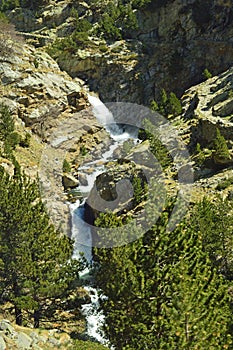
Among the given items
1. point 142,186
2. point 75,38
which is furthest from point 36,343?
point 75,38

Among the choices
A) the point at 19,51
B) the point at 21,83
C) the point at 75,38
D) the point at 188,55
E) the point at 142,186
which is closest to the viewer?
the point at 142,186

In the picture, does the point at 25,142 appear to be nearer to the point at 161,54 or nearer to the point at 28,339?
the point at 28,339

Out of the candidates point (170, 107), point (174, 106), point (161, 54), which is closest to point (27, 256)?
point (174, 106)

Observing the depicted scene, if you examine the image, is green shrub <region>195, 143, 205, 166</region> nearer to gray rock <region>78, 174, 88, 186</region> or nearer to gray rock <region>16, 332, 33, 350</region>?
gray rock <region>78, 174, 88, 186</region>

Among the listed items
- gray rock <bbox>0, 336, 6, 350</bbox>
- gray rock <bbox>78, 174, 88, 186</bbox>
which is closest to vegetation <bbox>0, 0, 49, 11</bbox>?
gray rock <bbox>78, 174, 88, 186</bbox>

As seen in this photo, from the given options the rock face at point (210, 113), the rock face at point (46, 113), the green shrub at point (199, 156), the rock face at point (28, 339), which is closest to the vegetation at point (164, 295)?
the rock face at point (28, 339)

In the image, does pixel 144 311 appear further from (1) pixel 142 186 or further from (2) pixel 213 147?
(2) pixel 213 147
